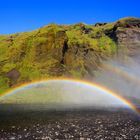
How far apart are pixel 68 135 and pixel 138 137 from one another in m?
12.6

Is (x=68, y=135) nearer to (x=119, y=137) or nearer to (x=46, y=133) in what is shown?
(x=46, y=133)

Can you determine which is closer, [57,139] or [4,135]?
[57,139]

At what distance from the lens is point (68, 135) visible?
5766 centimetres

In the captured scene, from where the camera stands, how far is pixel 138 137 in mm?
56062

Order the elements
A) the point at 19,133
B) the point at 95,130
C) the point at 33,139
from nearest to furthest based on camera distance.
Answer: the point at 33,139 < the point at 19,133 < the point at 95,130

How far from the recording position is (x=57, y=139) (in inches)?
2089

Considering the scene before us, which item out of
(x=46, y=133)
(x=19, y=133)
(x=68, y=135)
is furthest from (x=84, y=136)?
(x=19, y=133)

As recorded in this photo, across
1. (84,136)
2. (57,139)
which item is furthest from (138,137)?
(57,139)

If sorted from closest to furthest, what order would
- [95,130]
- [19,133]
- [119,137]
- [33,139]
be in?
1. [33,139]
2. [119,137]
3. [19,133]
4. [95,130]

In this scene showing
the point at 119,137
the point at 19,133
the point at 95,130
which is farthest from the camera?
the point at 95,130

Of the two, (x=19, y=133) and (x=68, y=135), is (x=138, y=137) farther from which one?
(x=19, y=133)

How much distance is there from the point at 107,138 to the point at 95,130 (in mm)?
10313

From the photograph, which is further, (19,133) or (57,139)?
(19,133)

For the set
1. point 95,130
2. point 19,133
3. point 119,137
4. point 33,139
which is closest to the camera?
point 33,139
